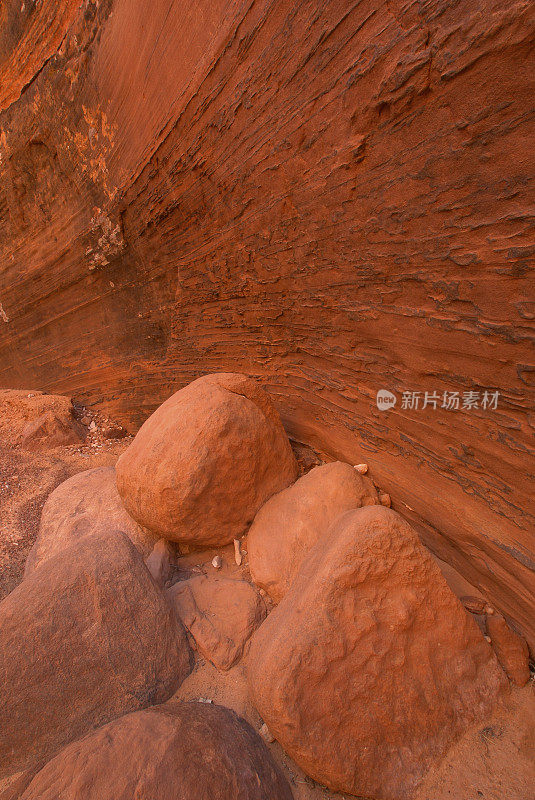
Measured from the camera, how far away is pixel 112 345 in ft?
13.9

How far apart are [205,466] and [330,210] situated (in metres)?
1.29

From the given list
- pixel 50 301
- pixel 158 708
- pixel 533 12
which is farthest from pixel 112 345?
pixel 533 12

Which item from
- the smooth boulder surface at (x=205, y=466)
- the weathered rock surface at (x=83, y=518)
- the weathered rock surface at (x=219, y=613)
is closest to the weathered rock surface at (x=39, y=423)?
the weathered rock surface at (x=83, y=518)

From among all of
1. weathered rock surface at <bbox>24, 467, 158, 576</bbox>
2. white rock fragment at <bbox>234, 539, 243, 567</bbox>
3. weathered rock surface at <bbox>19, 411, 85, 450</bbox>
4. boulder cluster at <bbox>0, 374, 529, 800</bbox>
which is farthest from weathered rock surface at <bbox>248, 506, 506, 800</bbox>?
weathered rock surface at <bbox>19, 411, 85, 450</bbox>

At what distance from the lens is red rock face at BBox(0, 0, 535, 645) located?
1392 millimetres

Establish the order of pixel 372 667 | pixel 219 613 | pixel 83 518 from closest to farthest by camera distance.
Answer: pixel 372 667
pixel 219 613
pixel 83 518

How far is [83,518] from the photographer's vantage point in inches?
89.7

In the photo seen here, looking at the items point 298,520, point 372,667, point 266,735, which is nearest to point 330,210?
point 298,520

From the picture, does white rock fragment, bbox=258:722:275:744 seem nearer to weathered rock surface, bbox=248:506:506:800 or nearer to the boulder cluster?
the boulder cluster

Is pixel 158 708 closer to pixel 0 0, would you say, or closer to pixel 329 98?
pixel 329 98

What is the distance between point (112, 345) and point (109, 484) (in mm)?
2127

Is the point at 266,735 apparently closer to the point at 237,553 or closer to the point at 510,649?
the point at 237,553

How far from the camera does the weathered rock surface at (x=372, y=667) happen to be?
3.91ft

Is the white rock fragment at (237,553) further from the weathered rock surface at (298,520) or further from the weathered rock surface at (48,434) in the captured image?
the weathered rock surface at (48,434)
